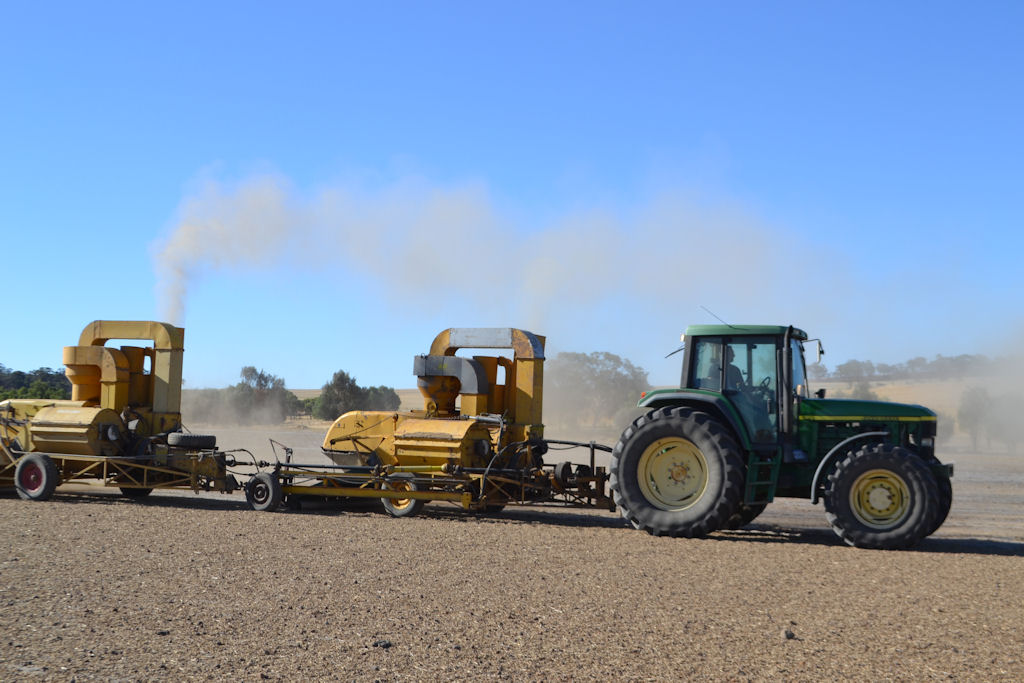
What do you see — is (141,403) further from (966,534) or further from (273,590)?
(966,534)

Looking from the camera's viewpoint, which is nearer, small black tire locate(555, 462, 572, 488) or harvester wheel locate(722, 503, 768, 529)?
harvester wheel locate(722, 503, 768, 529)

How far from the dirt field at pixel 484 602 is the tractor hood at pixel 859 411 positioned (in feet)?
5.37

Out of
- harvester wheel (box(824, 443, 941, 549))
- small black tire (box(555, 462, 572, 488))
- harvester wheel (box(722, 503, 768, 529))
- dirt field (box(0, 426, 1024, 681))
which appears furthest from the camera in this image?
small black tire (box(555, 462, 572, 488))

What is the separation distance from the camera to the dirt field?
20.5 ft

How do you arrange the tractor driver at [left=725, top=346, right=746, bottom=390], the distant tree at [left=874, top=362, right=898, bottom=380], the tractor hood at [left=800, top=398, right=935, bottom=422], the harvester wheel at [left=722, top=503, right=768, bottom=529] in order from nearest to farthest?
the tractor hood at [left=800, top=398, right=935, bottom=422] < the tractor driver at [left=725, top=346, right=746, bottom=390] < the harvester wheel at [left=722, top=503, right=768, bottom=529] < the distant tree at [left=874, top=362, right=898, bottom=380]

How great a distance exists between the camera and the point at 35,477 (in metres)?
15.7

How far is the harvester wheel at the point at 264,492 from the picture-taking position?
1466 centimetres

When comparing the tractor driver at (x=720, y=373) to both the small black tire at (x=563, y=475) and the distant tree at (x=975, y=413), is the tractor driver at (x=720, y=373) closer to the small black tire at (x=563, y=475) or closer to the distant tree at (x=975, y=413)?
the small black tire at (x=563, y=475)

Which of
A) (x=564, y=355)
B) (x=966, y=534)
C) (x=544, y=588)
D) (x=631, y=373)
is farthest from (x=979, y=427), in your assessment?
(x=544, y=588)

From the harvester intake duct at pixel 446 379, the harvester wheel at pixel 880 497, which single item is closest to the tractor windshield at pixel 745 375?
the harvester wheel at pixel 880 497

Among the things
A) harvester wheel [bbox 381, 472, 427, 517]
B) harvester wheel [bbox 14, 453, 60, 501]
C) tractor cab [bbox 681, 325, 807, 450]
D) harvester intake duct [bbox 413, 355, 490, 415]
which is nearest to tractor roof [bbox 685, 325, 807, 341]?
tractor cab [bbox 681, 325, 807, 450]

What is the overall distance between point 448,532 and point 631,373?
152 feet

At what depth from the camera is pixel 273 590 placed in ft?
27.8

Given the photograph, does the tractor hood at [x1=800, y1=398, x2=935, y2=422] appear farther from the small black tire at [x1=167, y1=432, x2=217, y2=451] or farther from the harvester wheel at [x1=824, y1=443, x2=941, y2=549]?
the small black tire at [x1=167, y1=432, x2=217, y2=451]
